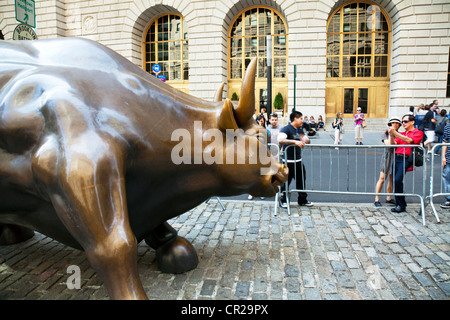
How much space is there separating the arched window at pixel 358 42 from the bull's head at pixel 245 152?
24077 mm

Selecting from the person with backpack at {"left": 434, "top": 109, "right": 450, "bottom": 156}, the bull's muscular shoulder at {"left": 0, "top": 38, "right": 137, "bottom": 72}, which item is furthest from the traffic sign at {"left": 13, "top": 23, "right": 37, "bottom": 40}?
the person with backpack at {"left": 434, "top": 109, "right": 450, "bottom": 156}

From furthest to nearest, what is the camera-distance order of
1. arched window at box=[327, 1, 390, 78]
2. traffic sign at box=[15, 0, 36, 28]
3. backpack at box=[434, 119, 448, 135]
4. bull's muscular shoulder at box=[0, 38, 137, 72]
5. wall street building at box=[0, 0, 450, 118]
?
arched window at box=[327, 1, 390, 78], wall street building at box=[0, 0, 450, 118], backpack at box=[434, 119, 448, 135], traffic sign at box=[15, 0, 36, 28], bull's muscular shoulder at box=[0, 38, 137, 72]

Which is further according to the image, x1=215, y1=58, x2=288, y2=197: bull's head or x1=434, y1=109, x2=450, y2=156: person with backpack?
x1=434, y1=109, x2=450, y2=156: person with backpack

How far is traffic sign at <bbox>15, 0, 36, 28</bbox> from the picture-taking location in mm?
7295

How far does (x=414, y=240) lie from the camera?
181 inches

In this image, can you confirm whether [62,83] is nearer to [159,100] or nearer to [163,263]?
[159,100]

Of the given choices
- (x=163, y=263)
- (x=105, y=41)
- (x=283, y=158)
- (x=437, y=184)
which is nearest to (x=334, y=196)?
(x=283, y=158)

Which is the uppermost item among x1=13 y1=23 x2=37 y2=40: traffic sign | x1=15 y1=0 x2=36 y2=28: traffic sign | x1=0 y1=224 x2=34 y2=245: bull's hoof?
x1=15 y1=0 x2=36 y2=28: traffic sign

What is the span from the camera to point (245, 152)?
289 cm

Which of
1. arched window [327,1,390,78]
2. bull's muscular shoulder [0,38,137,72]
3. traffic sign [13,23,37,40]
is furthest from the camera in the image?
arched window [327,1,390,78]

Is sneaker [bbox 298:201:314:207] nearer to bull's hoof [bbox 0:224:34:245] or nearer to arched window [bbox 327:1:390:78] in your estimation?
bull's hoof [bbox 0:224:34:245]

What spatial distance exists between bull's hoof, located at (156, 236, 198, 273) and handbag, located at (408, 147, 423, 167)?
4491 mm

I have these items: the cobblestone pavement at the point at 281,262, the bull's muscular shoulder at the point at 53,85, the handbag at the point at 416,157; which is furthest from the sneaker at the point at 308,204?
the bull's muscular shoulder at the point at 53,85
